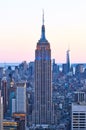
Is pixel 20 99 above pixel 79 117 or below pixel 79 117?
above

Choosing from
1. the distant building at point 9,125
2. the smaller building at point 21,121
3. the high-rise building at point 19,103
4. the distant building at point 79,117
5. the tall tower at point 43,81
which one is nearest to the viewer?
the distant building at point 79,117

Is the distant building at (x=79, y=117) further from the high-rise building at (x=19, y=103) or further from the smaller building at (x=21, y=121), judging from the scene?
the high-rise building at (x=19, y=103)

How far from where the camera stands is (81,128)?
22234 mm

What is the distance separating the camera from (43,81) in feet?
132

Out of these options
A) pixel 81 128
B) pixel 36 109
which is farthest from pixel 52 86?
pixel 81 128

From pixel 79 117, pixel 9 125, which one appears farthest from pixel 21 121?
pixel 79 117

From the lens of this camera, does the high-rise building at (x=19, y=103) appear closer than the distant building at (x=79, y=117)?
No

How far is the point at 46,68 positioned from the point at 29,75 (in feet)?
19.7

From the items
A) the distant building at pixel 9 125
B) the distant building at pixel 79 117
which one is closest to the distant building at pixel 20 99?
the distant building at pixel 9 125

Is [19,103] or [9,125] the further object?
[19,103]

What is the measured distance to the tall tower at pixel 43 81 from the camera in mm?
38531

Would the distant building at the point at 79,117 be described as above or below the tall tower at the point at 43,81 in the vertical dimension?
below

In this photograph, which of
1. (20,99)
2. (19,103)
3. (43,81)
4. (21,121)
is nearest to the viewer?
(21,121)

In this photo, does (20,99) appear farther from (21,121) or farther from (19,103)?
(21,121)
